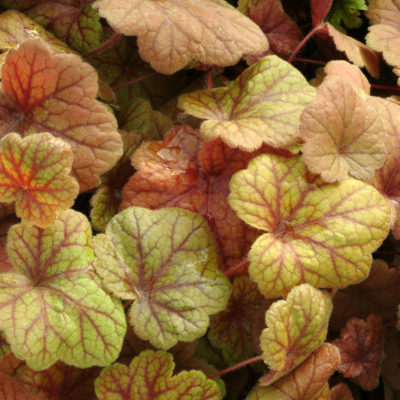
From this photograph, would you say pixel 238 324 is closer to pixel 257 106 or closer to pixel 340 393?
pixel 340 393

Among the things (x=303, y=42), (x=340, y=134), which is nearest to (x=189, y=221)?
(x=340, y=134)

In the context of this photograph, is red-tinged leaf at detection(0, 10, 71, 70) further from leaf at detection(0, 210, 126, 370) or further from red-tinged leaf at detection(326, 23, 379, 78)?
red-tinged leaf at detection(326, 23, 379, 78)

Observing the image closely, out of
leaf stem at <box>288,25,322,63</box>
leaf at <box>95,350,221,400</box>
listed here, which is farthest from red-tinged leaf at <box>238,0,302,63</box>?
leaf at <box>95,350,221,400</box>

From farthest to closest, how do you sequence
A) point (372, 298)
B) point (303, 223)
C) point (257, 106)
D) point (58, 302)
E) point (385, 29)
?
point (385, 29) → point (372, 298) → point (257, 106) → point (303, 223) → point (58, 302)

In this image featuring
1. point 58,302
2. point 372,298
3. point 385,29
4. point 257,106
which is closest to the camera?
point 58,302

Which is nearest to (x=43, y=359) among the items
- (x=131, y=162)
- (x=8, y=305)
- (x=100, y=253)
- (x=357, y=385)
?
(x=8, y=305)

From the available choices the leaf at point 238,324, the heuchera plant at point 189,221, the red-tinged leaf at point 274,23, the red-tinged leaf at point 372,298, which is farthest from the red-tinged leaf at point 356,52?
the leaf at point 238,324
